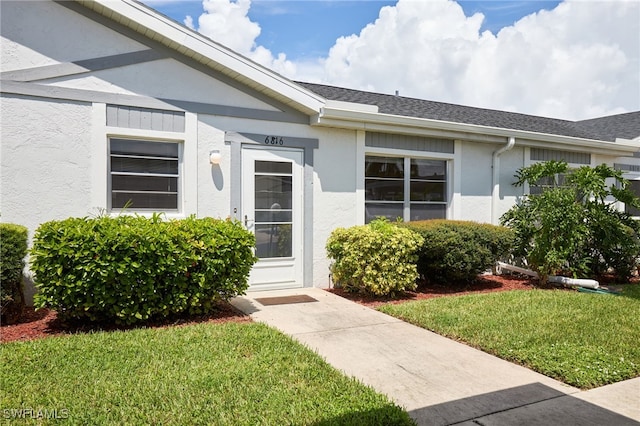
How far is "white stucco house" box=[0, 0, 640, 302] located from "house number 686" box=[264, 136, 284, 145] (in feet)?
0.12

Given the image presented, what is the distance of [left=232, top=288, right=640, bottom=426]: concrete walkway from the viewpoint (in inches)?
117

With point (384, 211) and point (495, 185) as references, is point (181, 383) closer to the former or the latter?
point (384, 211)

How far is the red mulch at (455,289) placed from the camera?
6832 millimetres

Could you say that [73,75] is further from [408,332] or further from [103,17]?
[408,332]

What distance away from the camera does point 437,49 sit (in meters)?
14.9

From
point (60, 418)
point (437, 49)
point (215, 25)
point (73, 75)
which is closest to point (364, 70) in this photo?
point (437, 49)

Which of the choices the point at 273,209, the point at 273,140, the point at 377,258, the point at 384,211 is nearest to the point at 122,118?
the point at 273,140

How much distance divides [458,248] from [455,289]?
0.98 metres

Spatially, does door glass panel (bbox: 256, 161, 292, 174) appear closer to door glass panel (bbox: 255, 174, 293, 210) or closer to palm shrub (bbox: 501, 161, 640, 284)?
door glass panel (bbox: 255, 174, 293, 210)

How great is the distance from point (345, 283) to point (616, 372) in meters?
4.07

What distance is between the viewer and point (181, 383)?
333 cm

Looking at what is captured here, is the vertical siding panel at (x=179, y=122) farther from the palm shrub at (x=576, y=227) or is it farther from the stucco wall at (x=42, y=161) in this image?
the palm shrub at (x=576, y=227)
